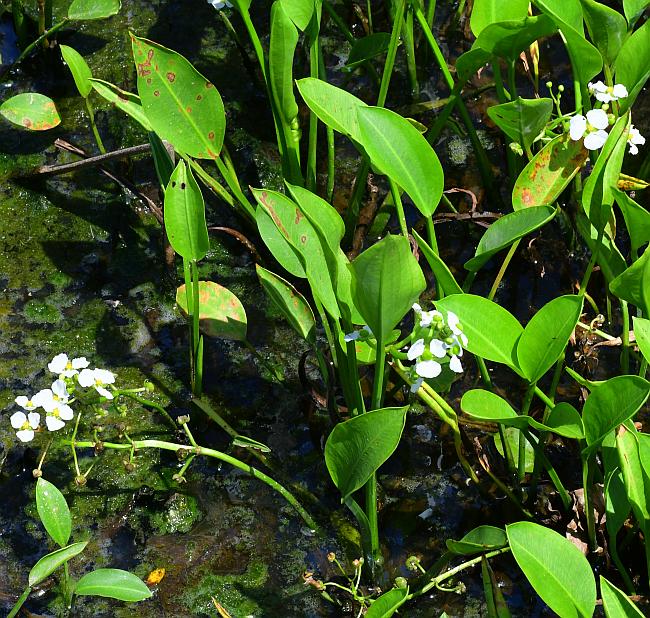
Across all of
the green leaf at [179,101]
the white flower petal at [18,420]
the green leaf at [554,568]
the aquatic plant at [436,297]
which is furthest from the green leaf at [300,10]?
the green leaf at [554,568]

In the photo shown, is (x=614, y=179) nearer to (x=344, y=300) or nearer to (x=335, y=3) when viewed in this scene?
(x=344, y=300)

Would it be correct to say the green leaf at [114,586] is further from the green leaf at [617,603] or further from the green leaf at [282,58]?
the green leaf at [282,58]

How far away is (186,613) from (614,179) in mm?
796

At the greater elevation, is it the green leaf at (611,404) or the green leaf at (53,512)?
the green leaf at (611,404)

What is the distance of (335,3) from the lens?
6.09 ft

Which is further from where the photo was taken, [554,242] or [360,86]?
[360,86]

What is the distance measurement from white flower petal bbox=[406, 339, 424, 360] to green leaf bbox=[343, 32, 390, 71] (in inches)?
28.5

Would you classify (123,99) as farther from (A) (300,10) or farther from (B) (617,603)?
(B) (617,603)

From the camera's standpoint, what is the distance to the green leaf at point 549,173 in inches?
48.0

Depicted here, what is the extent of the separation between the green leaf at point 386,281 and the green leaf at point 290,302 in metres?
0.26

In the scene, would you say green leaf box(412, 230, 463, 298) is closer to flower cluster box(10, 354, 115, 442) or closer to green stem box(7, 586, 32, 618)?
flower cluster box(10, 354, 115, 442)

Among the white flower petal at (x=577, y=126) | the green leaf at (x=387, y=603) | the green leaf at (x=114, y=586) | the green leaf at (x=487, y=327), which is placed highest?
the white flower petal at (x=577, y=126)

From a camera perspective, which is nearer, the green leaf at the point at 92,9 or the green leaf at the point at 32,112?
the green leaf at the point at 32,112

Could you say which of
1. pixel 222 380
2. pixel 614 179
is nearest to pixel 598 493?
pixel 614 179
